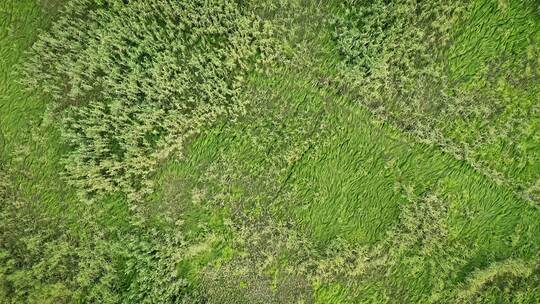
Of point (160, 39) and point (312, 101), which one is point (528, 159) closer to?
point (312, 101)

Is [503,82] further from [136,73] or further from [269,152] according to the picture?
[136,73]

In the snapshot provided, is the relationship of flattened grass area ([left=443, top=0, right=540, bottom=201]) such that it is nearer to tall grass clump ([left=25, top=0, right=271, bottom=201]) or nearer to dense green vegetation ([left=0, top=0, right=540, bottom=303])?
dense green vegetation ([left=0, top=0, right=540, bottom=303])

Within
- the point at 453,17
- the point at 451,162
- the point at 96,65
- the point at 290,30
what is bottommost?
the point at 96,65

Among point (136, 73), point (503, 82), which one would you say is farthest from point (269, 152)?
point (503, 82)

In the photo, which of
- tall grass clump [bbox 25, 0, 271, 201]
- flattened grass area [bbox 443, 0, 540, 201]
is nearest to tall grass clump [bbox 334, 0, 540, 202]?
flattened grass area [bbox 443, 0, 540, 201]

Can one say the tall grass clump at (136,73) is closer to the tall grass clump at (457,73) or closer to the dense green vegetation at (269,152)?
the dense green vegetation at (269,152)

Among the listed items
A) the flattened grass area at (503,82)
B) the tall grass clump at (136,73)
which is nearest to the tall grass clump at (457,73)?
the flattened grass area at (503,82)

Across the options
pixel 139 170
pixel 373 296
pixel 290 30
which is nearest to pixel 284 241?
pixel 373 296
